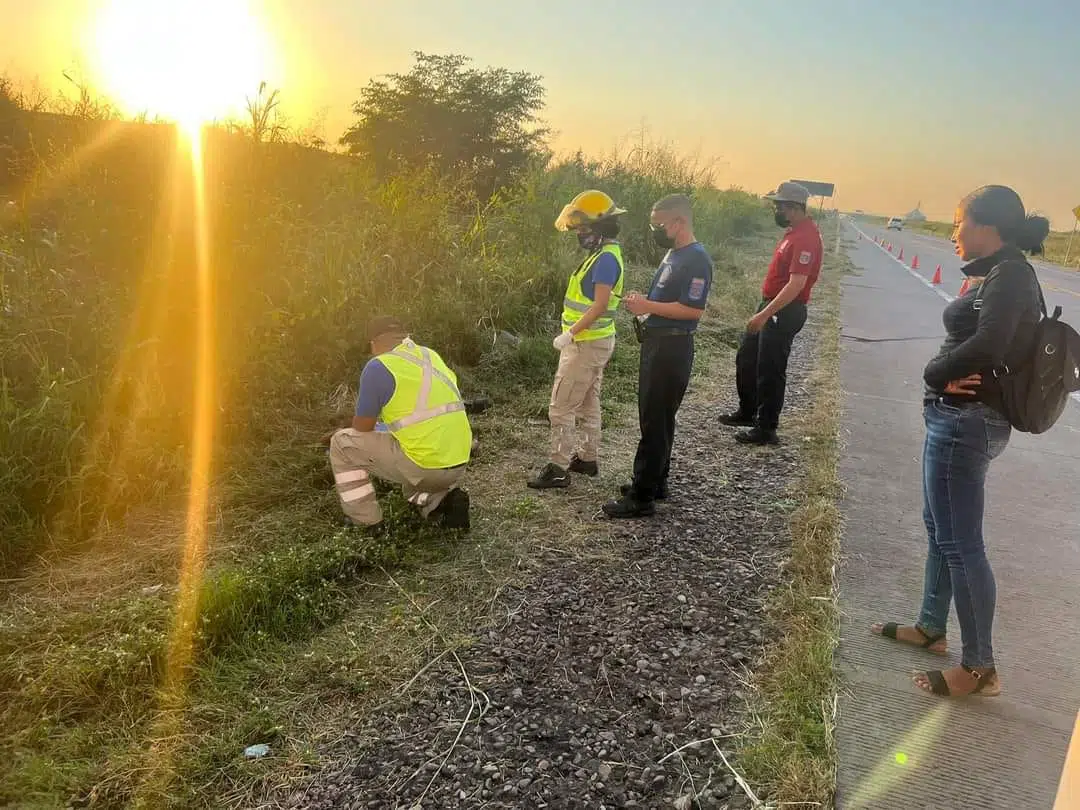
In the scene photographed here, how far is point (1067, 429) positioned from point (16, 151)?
940 cm

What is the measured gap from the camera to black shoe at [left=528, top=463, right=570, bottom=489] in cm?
450

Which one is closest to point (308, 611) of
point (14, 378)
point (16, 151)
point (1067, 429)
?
point (14, 378)

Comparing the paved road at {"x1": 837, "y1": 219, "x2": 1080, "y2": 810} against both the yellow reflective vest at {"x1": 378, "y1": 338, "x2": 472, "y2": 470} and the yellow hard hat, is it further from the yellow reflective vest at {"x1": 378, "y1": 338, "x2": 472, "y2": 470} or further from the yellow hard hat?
the yellow hard hat

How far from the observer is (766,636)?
9.88 feet

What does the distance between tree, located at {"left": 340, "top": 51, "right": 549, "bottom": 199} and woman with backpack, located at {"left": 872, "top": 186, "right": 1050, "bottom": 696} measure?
1653cm

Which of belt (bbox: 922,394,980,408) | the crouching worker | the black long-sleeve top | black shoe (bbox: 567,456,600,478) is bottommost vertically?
black shoe (bbox: 567,456,600,478)

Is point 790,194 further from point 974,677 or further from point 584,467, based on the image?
point 974,677

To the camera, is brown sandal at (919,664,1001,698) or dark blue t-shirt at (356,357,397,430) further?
dark blue t-shirt at (356,357,397,430)

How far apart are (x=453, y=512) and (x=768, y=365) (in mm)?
2904

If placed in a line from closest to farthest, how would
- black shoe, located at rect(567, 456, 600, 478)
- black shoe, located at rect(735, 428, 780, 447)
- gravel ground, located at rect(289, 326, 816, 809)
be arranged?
gravel ground, located at rect(289, 326, 816, 809) < black shoe, located at rect(567, 456, 600, 478) < black shoe, located at rect(735, 428, 780, 447)

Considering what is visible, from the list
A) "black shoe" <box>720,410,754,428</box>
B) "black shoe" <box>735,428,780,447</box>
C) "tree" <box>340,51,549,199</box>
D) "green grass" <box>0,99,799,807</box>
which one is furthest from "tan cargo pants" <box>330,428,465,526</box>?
"tree" <box>340,51,549,199</box>

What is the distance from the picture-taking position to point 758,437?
5492mm

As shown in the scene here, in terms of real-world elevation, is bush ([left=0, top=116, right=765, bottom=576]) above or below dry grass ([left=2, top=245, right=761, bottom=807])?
above

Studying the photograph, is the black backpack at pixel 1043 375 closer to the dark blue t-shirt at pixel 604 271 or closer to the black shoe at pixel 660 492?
the dark blue t-shirt at pixel 604 271
